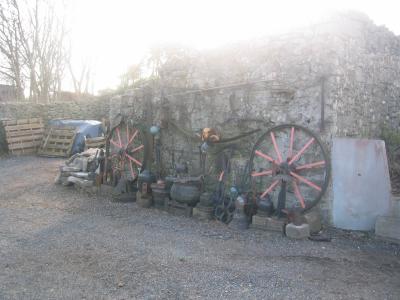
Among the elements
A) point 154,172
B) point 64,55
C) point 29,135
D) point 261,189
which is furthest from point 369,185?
point 64,55

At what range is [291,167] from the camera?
578 centimetres

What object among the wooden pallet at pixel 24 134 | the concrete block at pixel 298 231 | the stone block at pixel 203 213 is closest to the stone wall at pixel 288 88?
the concrete block at pixel 298 231

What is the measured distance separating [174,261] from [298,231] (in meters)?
1.77

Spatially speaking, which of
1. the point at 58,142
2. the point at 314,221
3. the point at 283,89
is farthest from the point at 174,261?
the point at 58,142

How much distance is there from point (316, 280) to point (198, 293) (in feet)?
4.02

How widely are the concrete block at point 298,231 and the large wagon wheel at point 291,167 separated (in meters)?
0.48

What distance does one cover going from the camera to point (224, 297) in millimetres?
3564

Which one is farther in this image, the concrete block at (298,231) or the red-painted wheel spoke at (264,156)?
the red-painted wheel spoke at (264,156)

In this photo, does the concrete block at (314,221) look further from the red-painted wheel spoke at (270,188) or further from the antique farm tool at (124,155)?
the antique farm tool at (124,155)

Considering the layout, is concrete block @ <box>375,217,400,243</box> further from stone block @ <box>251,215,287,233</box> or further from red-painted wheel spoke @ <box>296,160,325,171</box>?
stone block @ <box>251,215,287,233</box>

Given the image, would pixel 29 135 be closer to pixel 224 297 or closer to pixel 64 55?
pixel 64 55

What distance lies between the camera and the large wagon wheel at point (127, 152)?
327 inches

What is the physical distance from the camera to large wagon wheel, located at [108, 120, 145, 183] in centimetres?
830

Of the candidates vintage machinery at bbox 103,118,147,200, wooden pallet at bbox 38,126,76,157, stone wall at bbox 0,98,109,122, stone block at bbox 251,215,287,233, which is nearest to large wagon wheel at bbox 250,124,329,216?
stone block at bbox 251,215,287,233
